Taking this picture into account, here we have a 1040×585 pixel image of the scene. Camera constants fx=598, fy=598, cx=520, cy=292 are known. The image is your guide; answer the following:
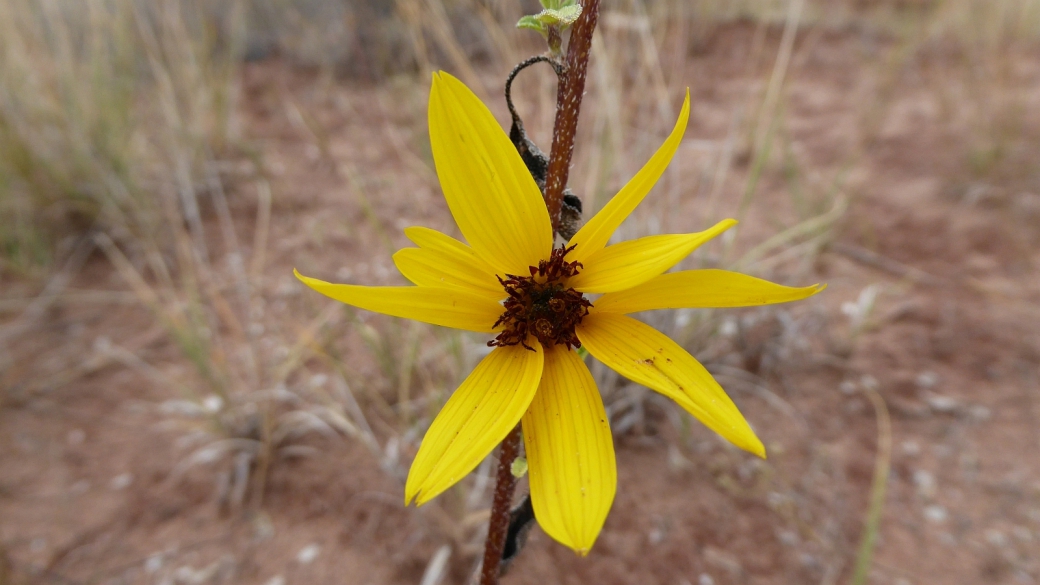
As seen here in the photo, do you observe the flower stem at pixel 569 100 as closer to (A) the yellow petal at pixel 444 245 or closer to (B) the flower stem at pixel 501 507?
(A) the yellow petal at pixel 444 245

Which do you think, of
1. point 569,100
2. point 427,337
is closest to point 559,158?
point 569,100

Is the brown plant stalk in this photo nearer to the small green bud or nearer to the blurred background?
the small green bud

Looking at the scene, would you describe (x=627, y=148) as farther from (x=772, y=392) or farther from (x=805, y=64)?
(x=805, y=64)

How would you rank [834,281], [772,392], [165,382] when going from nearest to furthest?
[772,392] → [165,382] → [834,281]

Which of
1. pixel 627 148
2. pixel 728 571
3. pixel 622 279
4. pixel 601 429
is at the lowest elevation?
pixel 728 571

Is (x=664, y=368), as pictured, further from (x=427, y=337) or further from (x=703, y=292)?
(x=427, y=337)

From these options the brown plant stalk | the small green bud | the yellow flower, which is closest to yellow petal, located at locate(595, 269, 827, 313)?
the yellow flower

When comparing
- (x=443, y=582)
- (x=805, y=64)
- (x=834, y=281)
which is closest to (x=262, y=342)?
(x=443, y=582)
